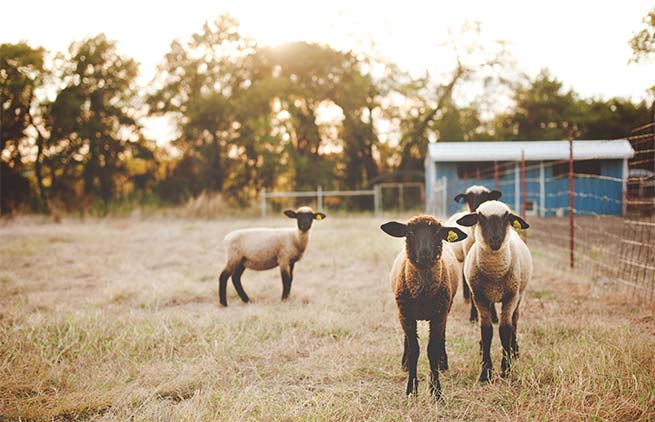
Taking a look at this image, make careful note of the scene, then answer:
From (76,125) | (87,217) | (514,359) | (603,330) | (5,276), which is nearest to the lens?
(514,359)

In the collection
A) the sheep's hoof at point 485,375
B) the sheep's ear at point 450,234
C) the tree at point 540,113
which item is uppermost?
the tree at point 540,113

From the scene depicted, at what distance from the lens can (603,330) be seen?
15.2 feet

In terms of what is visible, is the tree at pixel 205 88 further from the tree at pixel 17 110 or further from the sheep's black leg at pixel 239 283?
the sheep's black leg at pixel 239 283

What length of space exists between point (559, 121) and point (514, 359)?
31540mm

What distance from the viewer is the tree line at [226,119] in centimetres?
2598

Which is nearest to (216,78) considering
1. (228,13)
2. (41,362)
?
(228,13)

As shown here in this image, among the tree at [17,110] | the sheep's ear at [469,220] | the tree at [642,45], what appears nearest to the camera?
the sheep's ear at [469,220]

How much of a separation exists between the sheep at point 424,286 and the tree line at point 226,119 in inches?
886

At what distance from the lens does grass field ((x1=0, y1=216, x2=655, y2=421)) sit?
3379 mm

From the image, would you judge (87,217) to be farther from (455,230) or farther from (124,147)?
(455,230)

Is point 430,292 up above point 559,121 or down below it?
below

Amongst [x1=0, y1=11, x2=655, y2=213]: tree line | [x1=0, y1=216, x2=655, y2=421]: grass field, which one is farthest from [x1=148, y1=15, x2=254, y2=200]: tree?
[x1=0, y1=216, x2=655, y2=421]: grass field

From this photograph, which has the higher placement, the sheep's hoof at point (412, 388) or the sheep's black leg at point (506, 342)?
the sheep's black leg at point (506, 342)

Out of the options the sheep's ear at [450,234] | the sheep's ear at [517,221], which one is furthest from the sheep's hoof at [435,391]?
the sheep's ear at [517,221]
